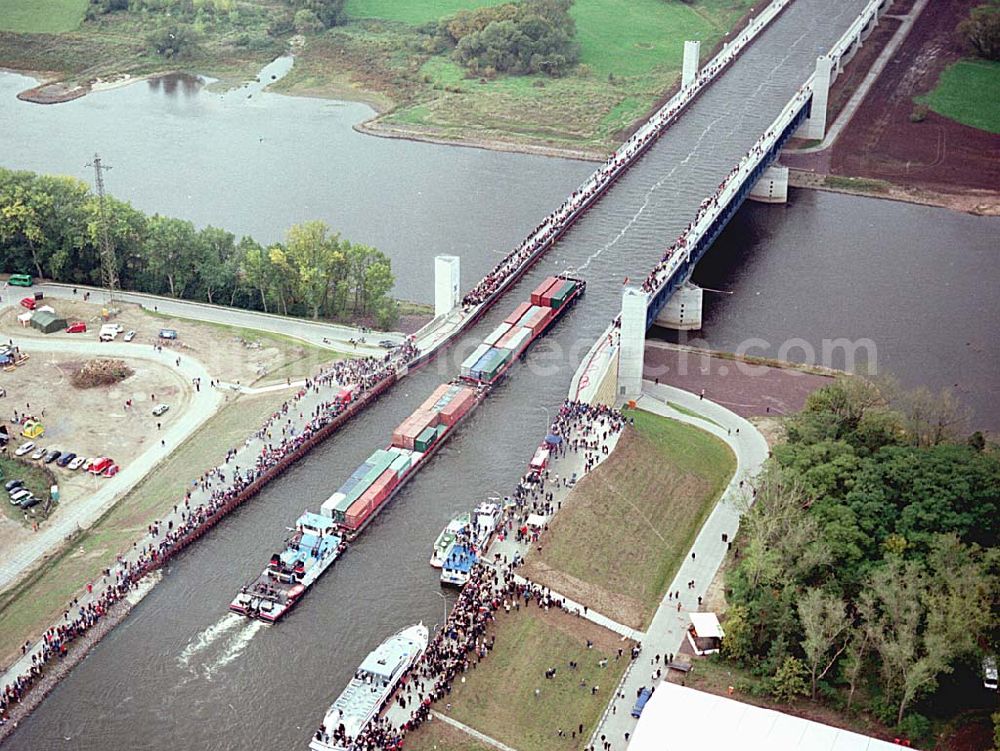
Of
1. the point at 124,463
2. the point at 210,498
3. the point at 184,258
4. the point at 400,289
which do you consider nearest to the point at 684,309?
the point at 400,289

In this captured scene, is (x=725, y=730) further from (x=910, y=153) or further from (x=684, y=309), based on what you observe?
(x=910, y=153)

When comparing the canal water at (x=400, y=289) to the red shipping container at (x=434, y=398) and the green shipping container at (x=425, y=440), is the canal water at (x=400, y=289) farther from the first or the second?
the red shipping container at (x=434, y=398)

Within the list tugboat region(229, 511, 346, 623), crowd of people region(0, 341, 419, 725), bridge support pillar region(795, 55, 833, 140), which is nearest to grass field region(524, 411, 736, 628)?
tugboat region(229, 511, 346, 623)

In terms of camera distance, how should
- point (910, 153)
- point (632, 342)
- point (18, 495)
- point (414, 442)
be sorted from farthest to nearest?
1. point (910, 153)
2. point (632, 342)
3. point (414, 442)
4. point (18, 495)

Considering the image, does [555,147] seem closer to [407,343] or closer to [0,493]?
[407,343]

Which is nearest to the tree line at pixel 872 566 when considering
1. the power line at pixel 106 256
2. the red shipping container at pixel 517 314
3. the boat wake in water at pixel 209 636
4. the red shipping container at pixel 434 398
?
the red shipping container at pixel 434 398

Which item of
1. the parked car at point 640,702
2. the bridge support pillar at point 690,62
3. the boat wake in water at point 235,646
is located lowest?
the parked car at point 640,702
